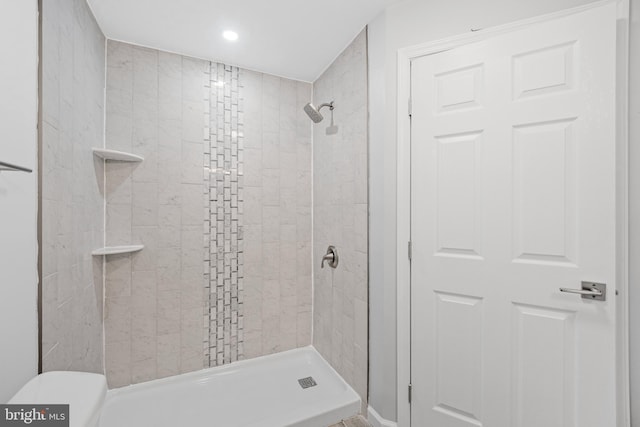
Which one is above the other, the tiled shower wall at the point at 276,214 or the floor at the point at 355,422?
the tiled shower wall at the point at 276,214

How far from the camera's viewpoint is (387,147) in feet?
4.96

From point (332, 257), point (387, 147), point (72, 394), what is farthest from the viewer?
point (332, 257)

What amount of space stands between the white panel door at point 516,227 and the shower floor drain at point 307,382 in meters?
0.75

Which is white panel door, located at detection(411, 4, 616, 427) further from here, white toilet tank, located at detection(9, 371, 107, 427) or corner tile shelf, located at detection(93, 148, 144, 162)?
corner tile shelf, located at detection(93, 148, 144, 162)

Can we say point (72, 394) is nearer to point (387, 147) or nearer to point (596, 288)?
point (387, 147)

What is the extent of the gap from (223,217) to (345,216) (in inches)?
36.6

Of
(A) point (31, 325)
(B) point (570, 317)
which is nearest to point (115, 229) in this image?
(A) point (31, 325)

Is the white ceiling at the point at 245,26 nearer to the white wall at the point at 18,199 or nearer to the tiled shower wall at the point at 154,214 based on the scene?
the tiled shower wall at the point at 154,214

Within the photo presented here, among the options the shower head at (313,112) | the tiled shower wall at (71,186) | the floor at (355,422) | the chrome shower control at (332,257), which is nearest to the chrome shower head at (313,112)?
the shower head at (313,112)

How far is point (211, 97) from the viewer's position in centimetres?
203

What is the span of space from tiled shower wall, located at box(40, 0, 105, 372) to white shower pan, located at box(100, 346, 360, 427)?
1.15 feet

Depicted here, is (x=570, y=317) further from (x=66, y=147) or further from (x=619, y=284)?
(x=66, y=147)

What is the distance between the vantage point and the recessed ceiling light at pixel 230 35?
1.74m

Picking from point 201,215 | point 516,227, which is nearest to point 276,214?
point 201,215
